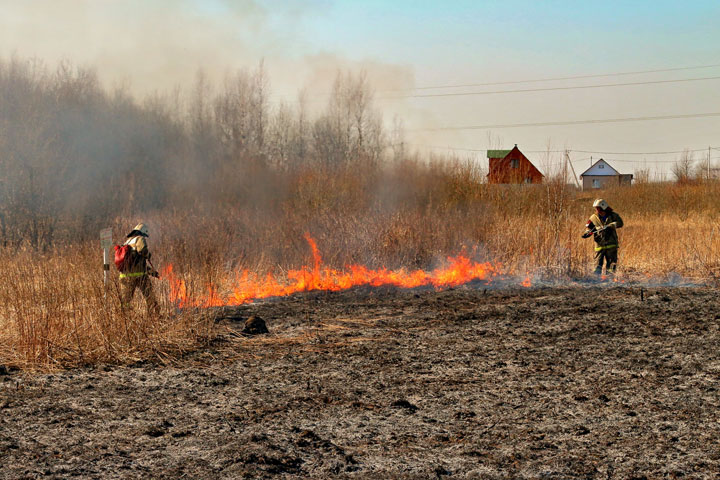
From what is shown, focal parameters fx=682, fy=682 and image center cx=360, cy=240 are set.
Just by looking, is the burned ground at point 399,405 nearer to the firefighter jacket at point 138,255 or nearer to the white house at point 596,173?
the firefighter jacket at point 138,255

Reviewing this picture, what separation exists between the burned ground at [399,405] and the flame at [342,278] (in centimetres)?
329

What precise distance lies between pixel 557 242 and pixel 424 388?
8.52m

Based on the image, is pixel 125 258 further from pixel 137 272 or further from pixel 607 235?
pixel 607 235

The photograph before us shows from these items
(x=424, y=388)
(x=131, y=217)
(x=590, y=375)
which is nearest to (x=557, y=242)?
(x=590, y=375)

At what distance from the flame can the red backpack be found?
2.61 metres

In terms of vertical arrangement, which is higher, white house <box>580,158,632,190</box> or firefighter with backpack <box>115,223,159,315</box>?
white house <box>580,158,632,190</box>

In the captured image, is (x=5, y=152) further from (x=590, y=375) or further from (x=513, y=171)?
(x=590, y=375)

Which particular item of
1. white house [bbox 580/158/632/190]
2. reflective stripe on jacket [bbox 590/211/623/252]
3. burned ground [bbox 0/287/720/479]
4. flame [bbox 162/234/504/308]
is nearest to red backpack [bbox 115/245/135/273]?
burned ground [bbox 0/287/720/479]

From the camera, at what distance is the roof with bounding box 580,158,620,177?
79.1 metres

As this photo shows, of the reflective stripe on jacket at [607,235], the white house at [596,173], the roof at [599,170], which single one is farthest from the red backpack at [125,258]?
the roof at [599,170]

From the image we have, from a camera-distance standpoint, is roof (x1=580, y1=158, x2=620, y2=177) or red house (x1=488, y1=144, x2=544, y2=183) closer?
red house (x1=488, y1=144, x2=544, y2=183)

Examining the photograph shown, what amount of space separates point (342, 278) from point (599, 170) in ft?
237

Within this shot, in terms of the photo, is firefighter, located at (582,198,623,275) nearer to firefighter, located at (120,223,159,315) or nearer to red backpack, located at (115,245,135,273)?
firefighter, located at (120,223,159,315)

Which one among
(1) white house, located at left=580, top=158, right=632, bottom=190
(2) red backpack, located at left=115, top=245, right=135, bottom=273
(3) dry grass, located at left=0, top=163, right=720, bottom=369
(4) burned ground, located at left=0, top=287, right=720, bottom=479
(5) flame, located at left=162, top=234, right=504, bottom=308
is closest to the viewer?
(4) burned ground, located at left=0, top=287, right=720, bottom=479
